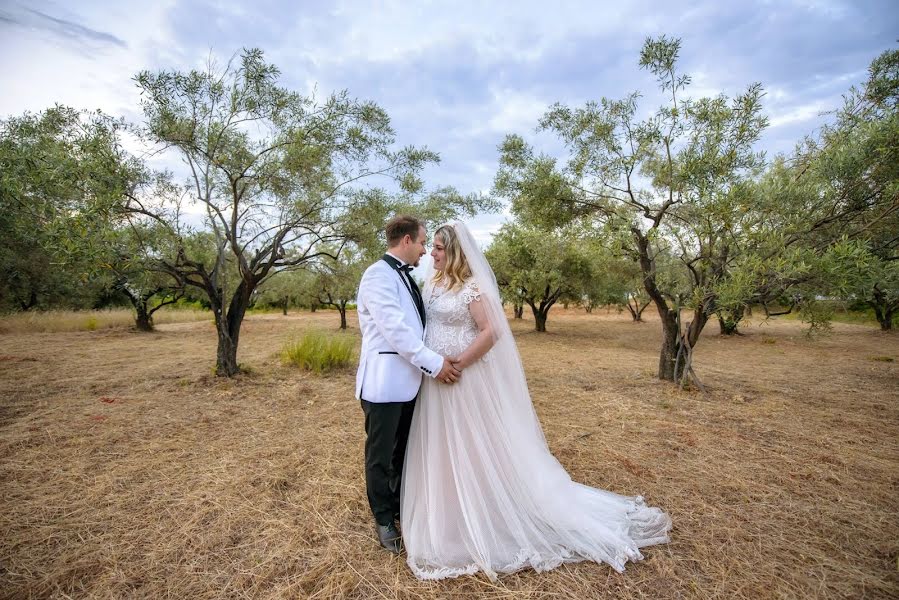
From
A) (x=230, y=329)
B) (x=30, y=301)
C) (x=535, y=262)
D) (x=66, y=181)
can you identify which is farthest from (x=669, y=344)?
(x=30, y=301)

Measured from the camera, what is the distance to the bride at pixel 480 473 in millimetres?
2695

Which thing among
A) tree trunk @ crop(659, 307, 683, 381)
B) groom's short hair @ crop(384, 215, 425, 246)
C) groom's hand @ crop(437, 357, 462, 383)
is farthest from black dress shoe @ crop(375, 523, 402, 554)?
tree trunk @ crop(659, 307, 683, 381)

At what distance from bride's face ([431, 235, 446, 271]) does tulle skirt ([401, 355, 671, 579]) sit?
79 cm

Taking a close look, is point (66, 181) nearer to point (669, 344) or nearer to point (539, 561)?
point (539, 561)

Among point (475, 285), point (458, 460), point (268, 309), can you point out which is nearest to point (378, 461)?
point (458, 460)

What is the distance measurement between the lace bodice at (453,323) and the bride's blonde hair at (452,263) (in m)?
0.06

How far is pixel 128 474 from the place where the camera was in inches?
158

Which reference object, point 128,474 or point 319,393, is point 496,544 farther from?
point 319,393

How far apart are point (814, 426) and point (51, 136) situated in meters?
12.4

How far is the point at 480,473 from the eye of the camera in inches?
114

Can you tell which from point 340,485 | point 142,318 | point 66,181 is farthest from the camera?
point 142,318

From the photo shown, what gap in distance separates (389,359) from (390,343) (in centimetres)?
16

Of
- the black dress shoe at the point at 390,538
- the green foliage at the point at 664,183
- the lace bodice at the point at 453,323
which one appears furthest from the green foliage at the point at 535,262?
the black dress shoe at the point at 390,538

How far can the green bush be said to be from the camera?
946 cm
